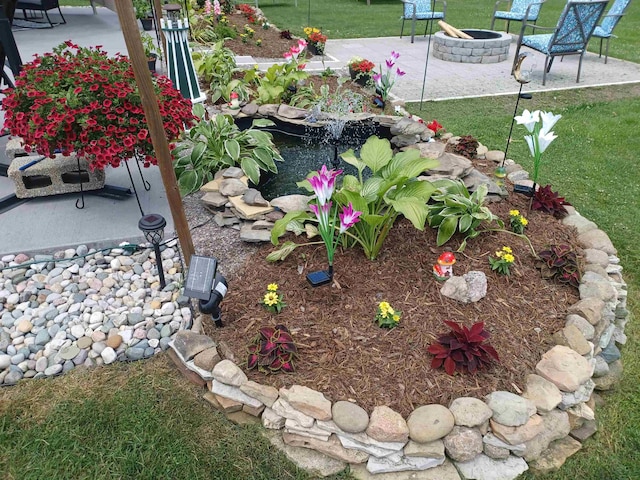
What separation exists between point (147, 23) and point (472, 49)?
6.24 metres

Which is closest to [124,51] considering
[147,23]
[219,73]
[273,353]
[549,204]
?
[147,23]

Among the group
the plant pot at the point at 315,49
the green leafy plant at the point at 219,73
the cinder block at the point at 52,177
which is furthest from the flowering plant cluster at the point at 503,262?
the plant pot at the point at 315,49

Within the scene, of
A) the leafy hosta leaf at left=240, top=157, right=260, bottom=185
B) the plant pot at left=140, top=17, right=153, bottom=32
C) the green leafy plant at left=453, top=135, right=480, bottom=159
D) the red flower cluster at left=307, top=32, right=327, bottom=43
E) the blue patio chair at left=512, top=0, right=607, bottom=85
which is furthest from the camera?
the plant pot at left=140, top=17, right=153, bottom=32

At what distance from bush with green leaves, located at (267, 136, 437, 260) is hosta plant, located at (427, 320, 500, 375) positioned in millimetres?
633

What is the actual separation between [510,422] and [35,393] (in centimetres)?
203

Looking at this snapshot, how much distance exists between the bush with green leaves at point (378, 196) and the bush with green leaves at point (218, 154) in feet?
3.06

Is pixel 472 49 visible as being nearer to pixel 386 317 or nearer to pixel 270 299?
pixel 386 317

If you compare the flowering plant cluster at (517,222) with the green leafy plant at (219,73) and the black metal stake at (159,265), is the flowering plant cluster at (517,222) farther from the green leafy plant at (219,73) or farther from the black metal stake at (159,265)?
the green leafy plant at (219,73)

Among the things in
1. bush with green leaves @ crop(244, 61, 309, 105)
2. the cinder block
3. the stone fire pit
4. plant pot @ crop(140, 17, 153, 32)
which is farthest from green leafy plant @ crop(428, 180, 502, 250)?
plant pot @ crop(140, 17, 153, 32)

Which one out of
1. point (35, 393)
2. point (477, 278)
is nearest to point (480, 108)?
point (477, 278)

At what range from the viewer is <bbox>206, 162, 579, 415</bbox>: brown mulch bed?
6.56ft

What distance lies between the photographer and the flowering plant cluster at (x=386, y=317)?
2219 mm

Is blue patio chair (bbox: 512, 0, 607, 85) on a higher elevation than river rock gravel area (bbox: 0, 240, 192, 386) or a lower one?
higher

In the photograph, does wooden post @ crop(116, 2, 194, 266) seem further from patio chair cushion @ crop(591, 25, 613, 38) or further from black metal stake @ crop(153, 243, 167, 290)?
patio chair cushion @ crop(591, 25, 613, 38)
